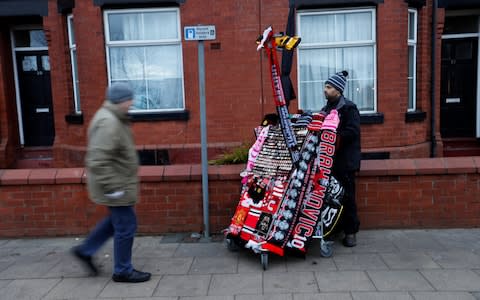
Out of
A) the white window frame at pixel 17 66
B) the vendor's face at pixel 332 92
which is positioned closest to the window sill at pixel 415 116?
the vendor's face at pixel 332 92

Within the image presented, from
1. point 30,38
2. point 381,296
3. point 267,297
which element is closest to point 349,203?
point 381,296

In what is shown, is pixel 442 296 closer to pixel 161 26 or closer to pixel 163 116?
pixel 163 116

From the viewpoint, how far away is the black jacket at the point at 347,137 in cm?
438

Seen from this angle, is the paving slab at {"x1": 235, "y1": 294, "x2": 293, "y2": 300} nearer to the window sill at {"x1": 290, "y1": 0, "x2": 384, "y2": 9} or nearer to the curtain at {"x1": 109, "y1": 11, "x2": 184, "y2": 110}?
the curtain at {"x1": 109, "y1": 11, "x2": 184, "y2": 110}

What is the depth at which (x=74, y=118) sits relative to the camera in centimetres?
853

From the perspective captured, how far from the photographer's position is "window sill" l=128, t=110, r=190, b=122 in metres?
8.24

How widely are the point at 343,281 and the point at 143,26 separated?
20.7 feet

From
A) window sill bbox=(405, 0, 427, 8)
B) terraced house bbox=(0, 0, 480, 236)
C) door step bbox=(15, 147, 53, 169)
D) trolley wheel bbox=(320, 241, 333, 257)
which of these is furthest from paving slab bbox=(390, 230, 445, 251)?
door step bbox=(15, 147, 53, 169)

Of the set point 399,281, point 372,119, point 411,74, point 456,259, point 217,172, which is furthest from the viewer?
point 411,74

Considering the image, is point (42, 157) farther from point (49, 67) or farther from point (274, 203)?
point (274, 203)

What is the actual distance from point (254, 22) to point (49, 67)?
4.67 metres

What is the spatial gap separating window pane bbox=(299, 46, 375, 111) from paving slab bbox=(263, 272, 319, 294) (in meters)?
5.12

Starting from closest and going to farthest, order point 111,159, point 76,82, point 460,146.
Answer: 1. point 111,159
2. point 76,82
3. point 460,146

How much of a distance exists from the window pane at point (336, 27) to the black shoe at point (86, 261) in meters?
5.85
